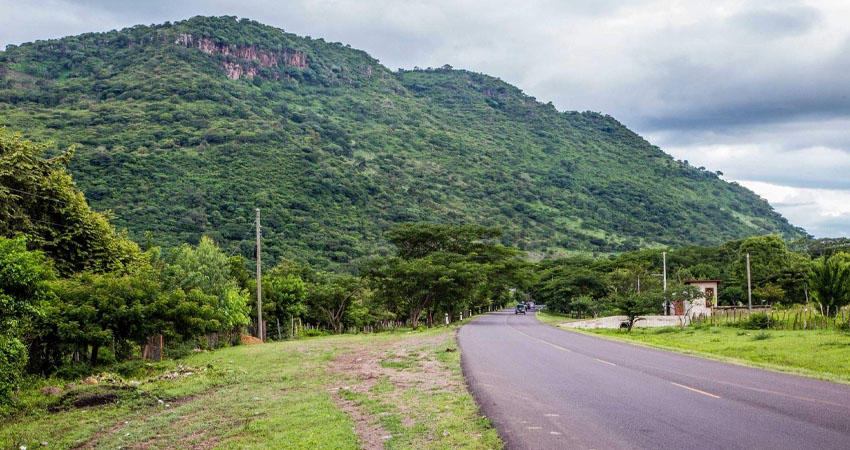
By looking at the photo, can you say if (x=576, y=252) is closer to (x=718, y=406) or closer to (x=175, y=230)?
(x=175, y=230)

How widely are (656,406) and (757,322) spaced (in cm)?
2954

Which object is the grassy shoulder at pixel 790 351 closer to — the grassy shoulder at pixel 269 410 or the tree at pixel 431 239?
the grassy shoulder at pixel 269 410

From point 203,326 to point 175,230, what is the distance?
68062 millimetres

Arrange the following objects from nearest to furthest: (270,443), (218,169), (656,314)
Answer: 1. (270,443)
2. (656,314)
3. (218,169)

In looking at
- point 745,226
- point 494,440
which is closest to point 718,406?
point 494,440

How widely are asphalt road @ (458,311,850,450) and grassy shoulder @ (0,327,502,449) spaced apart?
0.72m

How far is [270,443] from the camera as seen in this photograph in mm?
9453

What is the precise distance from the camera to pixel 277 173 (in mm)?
120562

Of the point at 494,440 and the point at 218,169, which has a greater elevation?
the point at 218,169

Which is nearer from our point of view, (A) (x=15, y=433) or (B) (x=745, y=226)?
(A) (x=15, y=433)

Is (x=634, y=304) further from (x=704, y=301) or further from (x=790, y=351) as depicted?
(x=790, y=351)

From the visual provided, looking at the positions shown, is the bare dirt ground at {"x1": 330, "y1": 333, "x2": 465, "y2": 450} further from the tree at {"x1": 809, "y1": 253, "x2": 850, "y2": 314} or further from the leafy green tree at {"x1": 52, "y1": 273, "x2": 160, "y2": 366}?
the tree at {"x1": 809, "y1": 253, "x2": 850, "y2": 314}

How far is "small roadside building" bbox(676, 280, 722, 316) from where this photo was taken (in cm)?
6024

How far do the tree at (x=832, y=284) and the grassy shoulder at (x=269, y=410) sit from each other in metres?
22.5
